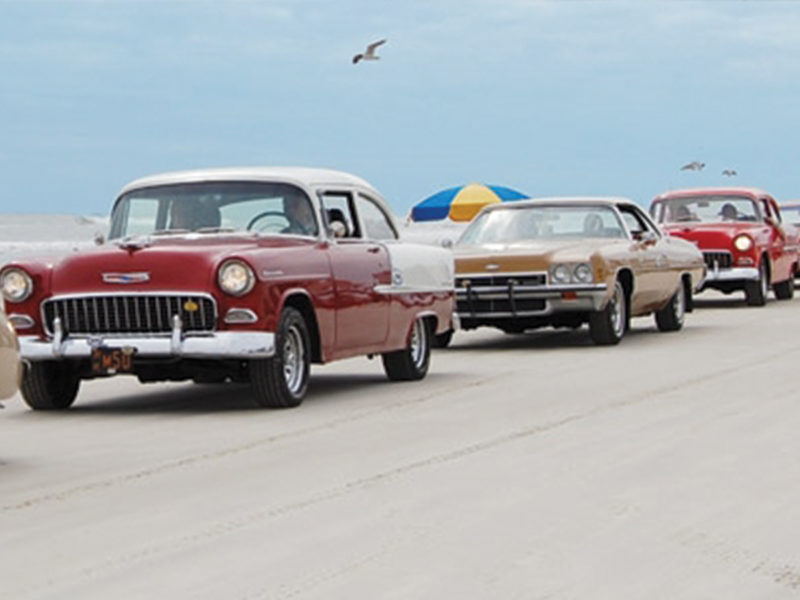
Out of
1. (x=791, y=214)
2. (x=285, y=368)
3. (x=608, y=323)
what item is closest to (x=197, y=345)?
(x=285, y=368)

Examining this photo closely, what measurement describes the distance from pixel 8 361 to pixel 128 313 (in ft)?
8.08

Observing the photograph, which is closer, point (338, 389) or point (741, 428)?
point (741, 428)

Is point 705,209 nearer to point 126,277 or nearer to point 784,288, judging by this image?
point 784,288

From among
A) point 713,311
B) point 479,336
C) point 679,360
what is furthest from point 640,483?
point 713,311

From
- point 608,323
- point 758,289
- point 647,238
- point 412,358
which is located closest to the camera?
point 412,358

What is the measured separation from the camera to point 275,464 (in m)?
9.68

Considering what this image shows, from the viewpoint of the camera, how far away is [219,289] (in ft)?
40.0

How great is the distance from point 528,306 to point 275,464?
9070 mm

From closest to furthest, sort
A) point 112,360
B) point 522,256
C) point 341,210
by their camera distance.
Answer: point 112,360 < point 341,210 < point 522,256

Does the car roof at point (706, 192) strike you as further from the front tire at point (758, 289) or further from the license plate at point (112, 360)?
the license plate at point (112, 360)

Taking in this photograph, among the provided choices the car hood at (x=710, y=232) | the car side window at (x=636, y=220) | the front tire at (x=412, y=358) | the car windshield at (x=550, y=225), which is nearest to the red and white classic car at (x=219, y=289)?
the front tire at (x=412, y=358)

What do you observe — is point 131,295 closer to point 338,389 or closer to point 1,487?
point 338,389

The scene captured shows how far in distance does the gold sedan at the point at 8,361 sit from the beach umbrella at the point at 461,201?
37.2 m

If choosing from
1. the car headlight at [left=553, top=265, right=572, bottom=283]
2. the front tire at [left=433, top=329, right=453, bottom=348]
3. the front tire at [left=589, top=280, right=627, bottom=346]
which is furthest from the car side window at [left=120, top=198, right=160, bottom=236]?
the front tire at [left=589, top=280, right=627, bottom=346]
